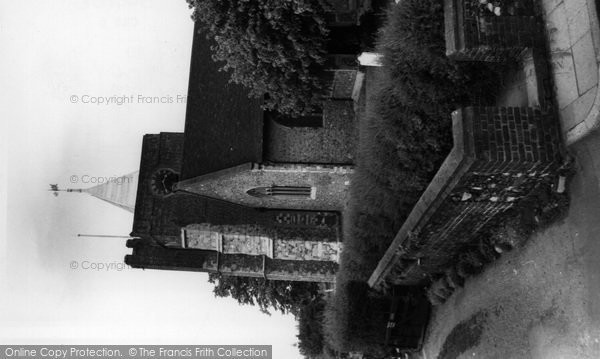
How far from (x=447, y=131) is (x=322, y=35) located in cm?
643

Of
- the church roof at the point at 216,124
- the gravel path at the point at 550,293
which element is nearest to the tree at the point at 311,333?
the church roof at the point at 216,124

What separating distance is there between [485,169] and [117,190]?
1961 centimetres

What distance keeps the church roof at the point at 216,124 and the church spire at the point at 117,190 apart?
577cm

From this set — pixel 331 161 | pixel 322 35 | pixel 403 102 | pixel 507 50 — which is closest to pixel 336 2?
pixel 322 35

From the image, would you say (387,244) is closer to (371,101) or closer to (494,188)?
(371,101)

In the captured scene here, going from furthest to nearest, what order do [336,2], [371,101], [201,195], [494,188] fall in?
[201,195], [336,2], [371,101], [494,188]

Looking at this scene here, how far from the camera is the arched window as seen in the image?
18.5 m

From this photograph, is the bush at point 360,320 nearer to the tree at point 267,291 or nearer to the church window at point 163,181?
the church window at point 163,181

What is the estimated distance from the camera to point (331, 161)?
57.4 feet

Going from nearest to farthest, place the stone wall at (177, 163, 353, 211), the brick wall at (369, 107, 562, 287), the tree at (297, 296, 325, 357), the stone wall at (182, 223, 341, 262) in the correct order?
the brick wall at (369, 107, 562, 287), the tree at (297, 296, 325, 357), the stone wall at (177, 163, 353, 211), the stone wall at (182, 223, 341, 262)

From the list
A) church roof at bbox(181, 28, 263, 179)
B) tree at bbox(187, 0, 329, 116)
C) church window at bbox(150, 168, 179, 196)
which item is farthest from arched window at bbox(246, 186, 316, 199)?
tree at bbox(187, 0, 329, 116)

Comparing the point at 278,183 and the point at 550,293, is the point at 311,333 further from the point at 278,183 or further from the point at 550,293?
the point at 550,293

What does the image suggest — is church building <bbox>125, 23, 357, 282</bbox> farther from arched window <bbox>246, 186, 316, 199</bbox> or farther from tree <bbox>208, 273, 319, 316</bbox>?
tree <bbox>208, 273, 319, 316</bbox>

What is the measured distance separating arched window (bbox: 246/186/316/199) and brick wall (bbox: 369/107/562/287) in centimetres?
915
